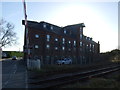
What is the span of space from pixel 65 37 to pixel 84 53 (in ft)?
39.4

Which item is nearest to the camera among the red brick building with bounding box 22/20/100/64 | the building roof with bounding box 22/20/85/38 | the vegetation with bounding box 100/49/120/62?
the red brick building with bounding box 22/20/100/64

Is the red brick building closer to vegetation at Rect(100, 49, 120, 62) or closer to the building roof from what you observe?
the building roof

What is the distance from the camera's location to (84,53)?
53906mm

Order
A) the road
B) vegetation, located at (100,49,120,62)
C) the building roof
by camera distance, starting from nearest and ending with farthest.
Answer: the road
the building roof
vegetation, located at (100,49,120,62)

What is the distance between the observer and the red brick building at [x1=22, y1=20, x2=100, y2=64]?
1412 inches

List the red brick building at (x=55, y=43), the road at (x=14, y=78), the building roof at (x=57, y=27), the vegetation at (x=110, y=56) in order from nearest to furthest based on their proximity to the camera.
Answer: the road at (x=14, y=78)
the red brick building at (x=55, y=43)
the building roof at (x=57, y=27)
the vegetation at (x=110, y=56)

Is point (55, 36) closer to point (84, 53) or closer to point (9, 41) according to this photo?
point (84, 53)

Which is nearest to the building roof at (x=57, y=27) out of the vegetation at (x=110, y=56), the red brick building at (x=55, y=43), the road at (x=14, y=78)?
the red brick building at (x=55, y=43)

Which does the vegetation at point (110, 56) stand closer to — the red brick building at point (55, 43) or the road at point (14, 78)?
the red brick building at point (55, 43)

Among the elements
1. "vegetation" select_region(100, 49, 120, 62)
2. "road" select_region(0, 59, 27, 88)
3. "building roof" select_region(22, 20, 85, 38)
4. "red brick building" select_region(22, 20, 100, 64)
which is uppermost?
"building roof" select_region(22, 20, 85, 38)

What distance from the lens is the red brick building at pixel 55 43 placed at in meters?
35.9

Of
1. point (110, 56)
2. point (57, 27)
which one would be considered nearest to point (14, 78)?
point (57, 27)

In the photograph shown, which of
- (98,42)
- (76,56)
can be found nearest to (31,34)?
(76,56)

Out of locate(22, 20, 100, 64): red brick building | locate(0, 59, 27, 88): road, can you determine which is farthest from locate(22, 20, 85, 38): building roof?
locate(0, 59, 27, 88): road
